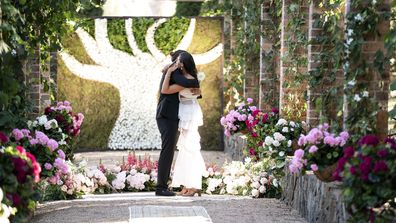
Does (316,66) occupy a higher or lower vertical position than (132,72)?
higher

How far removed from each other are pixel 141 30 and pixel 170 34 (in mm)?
478

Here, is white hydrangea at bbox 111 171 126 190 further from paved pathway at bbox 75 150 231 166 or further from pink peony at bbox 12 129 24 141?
pink peony at bbox 12 129 24 141

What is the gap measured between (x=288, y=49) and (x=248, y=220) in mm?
3456

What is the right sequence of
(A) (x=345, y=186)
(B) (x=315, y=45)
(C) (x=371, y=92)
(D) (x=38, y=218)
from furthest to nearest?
(B) (x=315, y=45) → (D) (x=38, y=218) → (C) (x=371, y=92) → (A) (x=345, y=186)

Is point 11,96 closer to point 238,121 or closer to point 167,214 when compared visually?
point 167,214

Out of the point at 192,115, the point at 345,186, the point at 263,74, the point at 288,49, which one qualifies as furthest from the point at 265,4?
the point at 345,186

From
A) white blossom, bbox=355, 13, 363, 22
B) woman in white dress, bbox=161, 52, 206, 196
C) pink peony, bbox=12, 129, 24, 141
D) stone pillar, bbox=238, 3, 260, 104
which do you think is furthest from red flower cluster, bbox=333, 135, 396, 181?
stone pillar, bbox=238, 3, 260, 104

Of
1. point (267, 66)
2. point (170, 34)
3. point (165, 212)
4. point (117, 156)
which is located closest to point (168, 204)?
point (165, 212)

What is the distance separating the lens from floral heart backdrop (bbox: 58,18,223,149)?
16.9 m

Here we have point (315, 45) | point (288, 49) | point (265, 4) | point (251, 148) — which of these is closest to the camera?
point (315, 45)

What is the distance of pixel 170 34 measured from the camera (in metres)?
16.9

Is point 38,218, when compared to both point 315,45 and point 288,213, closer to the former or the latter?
point 288,213

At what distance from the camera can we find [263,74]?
13188 millimetres

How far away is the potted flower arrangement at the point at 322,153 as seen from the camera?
7750 millimetres
